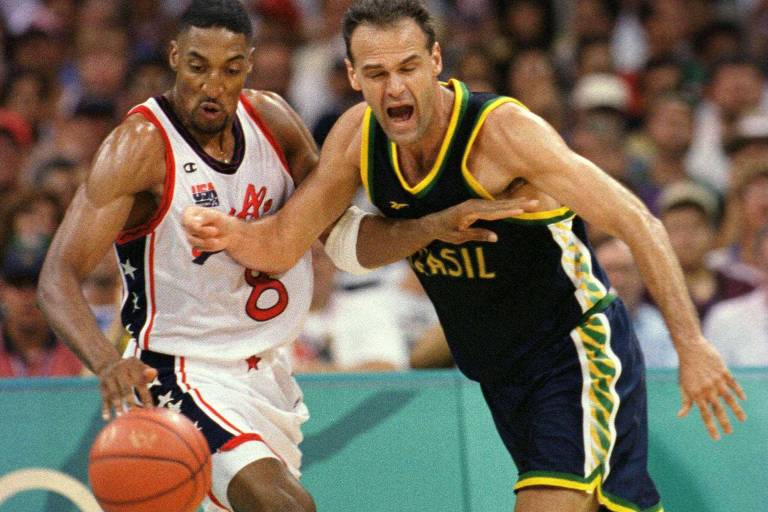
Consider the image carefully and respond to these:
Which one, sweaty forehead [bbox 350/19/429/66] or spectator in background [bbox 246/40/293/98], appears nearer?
sweaty forehead [bbox 350/19/429/66]

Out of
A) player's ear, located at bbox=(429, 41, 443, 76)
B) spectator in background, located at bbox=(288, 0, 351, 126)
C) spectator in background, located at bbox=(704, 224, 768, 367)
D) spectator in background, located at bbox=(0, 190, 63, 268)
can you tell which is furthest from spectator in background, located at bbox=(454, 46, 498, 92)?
player's ear, located at bbox=(429, 41, 443, 76)

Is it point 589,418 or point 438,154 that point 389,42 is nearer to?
point 438,154

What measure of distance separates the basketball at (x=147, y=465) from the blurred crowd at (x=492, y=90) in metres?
1.75

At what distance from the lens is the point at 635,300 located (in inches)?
246

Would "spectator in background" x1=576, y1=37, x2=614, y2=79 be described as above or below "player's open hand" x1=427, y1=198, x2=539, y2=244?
below

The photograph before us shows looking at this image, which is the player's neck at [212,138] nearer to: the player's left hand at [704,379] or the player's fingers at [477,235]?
the player's fingers at [477,235]

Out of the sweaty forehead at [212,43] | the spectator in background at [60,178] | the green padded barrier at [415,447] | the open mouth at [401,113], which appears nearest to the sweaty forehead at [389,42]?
the open mouth at [401,113]

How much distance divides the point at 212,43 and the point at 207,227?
2.03 feet

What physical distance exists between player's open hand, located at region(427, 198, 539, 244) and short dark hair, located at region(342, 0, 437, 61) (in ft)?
1.76

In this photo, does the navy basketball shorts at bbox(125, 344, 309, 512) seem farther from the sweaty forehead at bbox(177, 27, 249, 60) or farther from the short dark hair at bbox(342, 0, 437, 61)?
the short dark hair at bbox(342, 0, 437, 61)

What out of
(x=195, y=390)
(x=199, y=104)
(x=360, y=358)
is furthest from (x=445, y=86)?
(x=360, y=358)

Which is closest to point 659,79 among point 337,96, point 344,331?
point 337,96

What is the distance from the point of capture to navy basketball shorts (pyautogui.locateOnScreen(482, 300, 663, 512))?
13.3ft

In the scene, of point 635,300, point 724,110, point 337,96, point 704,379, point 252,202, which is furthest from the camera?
point 337,96
